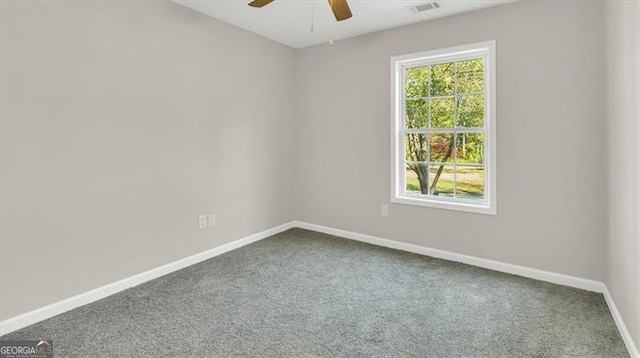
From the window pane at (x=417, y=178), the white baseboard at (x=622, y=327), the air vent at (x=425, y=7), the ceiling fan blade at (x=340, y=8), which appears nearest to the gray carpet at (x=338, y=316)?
the white baseboard at (x=622, y=327)

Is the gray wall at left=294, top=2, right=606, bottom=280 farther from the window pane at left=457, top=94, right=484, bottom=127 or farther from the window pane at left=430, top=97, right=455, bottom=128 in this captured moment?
the window pane at left=430, top=97, right=455, bottom=128

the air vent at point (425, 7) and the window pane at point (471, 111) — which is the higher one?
the air vent at point (425, 7)

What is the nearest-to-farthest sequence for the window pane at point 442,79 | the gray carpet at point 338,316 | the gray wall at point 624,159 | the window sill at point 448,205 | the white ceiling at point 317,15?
the gray wall at point 624,159 → the gray carpet at point 338,316 → the white ceiling at point 317,15 → the window sill at point 448,205 → the window pane at point 442,79

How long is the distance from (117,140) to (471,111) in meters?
3.18

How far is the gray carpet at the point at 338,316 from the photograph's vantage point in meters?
1.93

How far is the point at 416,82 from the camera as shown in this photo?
3.60m

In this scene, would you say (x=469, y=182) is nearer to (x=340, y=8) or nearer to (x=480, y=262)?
(x=480, y=262)

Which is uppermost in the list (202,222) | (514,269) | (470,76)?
(470,76)

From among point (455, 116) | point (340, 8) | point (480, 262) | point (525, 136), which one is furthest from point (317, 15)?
point (480, 262)

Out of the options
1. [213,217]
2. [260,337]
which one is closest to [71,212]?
[213,217]

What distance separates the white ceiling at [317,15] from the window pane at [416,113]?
82 cm

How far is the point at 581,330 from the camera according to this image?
6.88 feet

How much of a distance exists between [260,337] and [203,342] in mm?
337

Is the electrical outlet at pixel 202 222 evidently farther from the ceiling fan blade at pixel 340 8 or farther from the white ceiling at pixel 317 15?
the ceiling fan blade at pixel 340 8
